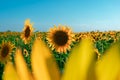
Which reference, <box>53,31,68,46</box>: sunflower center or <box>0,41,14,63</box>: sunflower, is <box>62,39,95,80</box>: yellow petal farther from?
<box>0,41,14,63</box>: sunflower

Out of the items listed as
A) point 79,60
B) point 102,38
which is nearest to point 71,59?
point 79,60

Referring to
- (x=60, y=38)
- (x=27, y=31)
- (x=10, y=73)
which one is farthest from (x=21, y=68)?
(x=27, y=31)

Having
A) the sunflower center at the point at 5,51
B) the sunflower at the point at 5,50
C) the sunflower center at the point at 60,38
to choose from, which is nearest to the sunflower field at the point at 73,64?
the sunflower center at the point at 60,38

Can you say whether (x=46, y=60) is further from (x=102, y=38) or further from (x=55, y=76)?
(x=102, y=38)

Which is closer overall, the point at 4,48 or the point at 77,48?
the point at 77,48

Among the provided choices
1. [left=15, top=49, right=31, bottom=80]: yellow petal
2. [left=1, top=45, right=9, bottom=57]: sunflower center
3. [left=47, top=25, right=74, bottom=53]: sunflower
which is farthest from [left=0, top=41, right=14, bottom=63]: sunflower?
[left=15, top=49, right=31, bottom=80]: yellow petal

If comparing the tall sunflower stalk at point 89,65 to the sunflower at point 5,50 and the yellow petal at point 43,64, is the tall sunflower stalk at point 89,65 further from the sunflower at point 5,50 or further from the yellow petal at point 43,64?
the sunflower at point 5,50
